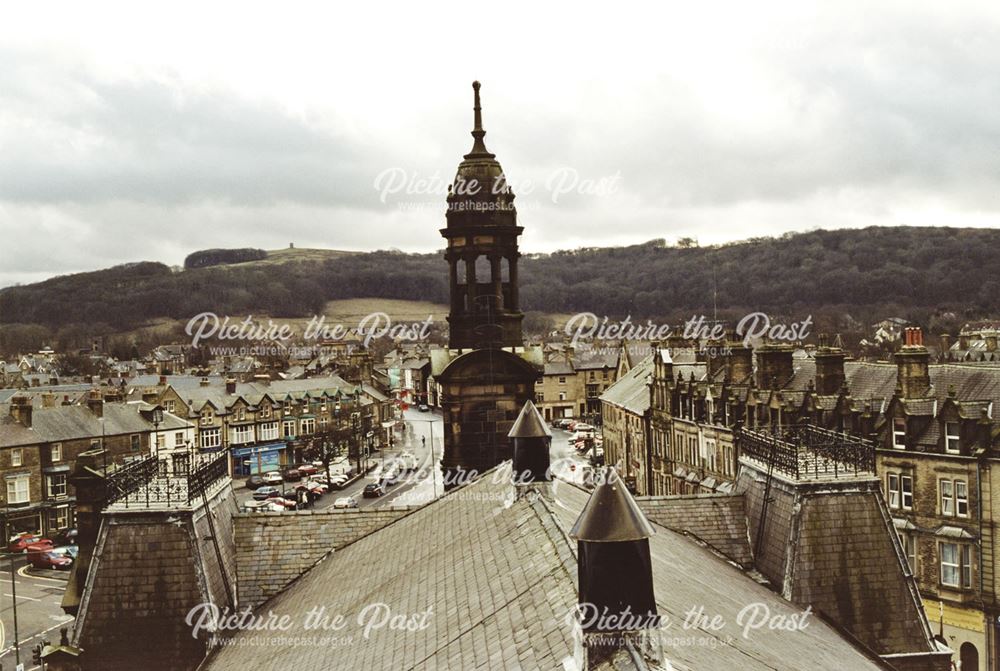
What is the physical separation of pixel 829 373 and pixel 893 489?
681 cm

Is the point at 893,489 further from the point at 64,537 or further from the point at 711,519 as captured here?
the point at 64,537

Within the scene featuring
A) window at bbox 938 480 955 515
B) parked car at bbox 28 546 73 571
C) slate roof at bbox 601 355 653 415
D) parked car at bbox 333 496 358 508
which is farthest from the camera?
slate roof at bbox 601 355 653 415

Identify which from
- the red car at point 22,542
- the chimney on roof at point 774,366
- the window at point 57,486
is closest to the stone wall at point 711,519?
the chimney on roof at point 774,366

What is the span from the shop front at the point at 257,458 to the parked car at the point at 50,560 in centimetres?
2935

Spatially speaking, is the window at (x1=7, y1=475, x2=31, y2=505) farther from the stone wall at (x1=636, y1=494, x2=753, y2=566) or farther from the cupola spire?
the stone wall at (x1=636, y1=494, x2=753, y2=566)

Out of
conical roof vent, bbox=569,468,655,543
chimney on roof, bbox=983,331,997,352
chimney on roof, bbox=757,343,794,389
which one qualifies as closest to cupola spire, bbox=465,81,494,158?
conical roof vent, bbox=569,468,655,543

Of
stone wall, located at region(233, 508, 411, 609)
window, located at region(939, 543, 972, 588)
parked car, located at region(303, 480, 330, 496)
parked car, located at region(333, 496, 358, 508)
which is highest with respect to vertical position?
stone wall, located at region(233, 508, 411, 609)

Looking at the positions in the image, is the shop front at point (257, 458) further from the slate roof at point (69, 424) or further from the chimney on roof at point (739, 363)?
the chimney on roof at point (739, 363)

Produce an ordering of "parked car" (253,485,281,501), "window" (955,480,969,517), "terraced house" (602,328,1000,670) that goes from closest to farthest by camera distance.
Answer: "terraced house" (602,328,1000,670) → "window" (955,480,969,517) → "parked car" (253,485,281,501)

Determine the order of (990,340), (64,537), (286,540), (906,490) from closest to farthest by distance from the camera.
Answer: (286,540)
(906,490)
(64,537)
(990,340)

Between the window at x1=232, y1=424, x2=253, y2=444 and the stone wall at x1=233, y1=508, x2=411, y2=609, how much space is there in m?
66.0

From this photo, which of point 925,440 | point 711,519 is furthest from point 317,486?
point 711,519

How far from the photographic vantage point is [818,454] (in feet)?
51.9

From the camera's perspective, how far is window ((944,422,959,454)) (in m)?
33.4
